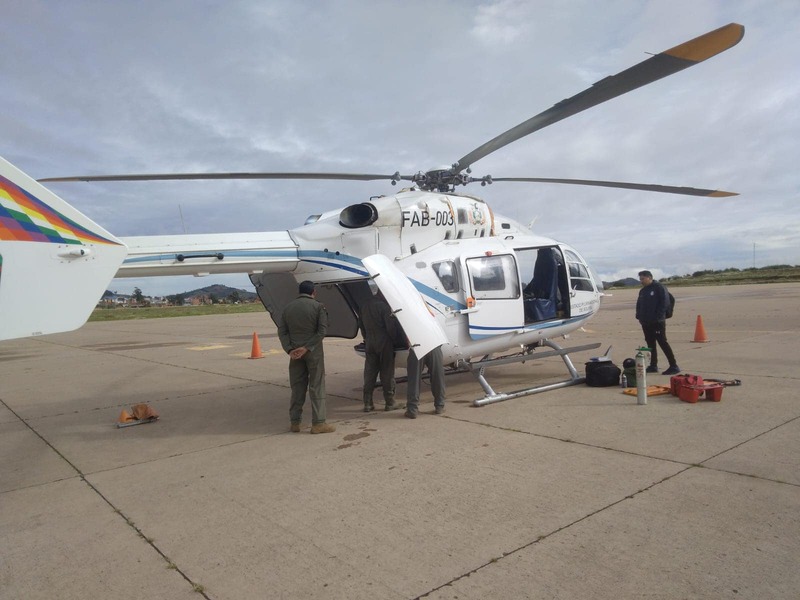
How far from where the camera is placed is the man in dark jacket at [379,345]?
7605mm

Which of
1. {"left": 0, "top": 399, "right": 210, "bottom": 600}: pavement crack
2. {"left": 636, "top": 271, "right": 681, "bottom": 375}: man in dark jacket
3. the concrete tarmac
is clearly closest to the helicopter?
{"left": 636, "top": 271, "right": 681, "bottom": 375}: man in dark jacket

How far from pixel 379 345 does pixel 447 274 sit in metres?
1.44

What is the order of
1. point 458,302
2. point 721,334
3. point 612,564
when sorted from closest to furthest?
1. point 612,564
2. point 458,302
3. point 721,334

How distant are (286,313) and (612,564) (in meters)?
4.63

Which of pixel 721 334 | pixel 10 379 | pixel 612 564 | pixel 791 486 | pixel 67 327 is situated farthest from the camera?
pixel 721 334

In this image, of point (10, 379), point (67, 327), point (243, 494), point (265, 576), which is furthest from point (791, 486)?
point (10, 379)

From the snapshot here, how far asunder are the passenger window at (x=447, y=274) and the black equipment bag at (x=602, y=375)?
8.82 feet

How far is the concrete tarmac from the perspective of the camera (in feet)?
10.5

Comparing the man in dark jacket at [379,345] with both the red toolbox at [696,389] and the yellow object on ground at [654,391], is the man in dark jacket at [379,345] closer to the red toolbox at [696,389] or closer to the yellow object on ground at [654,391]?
the yellow object on ground at [654,391]

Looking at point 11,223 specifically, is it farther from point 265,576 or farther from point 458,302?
point 458,302

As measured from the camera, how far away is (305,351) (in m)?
6.56

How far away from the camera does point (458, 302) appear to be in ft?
25.5

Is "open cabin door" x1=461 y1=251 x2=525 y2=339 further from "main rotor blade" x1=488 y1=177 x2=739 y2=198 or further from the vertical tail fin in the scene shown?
the vertical tail fin

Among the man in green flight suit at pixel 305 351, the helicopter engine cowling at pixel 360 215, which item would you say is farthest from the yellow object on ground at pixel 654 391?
the helicopter engine cowling at pixel 360 215
